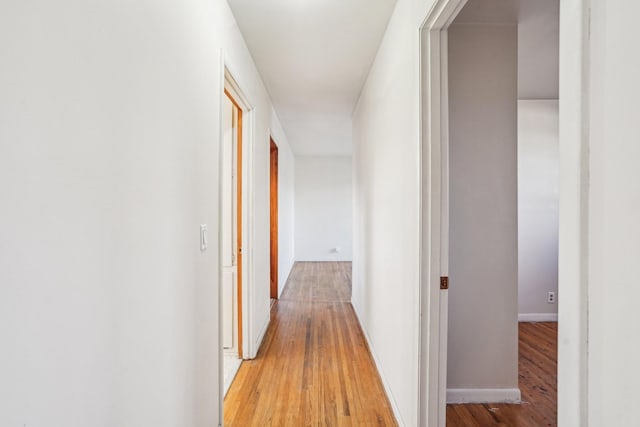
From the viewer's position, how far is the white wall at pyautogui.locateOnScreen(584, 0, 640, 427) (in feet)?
1.77

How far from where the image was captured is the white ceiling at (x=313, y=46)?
2133 mm

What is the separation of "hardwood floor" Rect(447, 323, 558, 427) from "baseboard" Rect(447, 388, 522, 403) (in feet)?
0.13

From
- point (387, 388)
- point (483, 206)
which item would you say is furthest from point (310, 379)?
point (483, 206)

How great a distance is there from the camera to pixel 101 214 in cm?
84

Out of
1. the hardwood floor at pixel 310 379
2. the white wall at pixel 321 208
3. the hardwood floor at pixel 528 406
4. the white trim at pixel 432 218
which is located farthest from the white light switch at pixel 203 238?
the white wall at pixel 321 208

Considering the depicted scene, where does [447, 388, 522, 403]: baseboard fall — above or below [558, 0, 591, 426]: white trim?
below

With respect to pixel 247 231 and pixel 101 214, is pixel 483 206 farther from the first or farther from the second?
pixel 101 214

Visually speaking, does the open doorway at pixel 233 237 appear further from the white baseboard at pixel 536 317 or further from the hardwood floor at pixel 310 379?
the white baseboard at pixel 536 317

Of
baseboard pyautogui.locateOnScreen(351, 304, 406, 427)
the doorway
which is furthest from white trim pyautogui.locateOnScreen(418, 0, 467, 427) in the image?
the doorway

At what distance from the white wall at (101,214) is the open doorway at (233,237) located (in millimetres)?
1289

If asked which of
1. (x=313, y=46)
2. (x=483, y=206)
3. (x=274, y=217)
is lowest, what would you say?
(x=274, y=217)

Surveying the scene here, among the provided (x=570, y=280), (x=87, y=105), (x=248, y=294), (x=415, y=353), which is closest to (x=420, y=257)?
(x=415, y=353)

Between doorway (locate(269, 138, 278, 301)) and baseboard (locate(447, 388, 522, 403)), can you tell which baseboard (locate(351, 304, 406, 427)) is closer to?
baseboard (locate(447, 388, 522, 403))

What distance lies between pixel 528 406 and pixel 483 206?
4.51 feet
